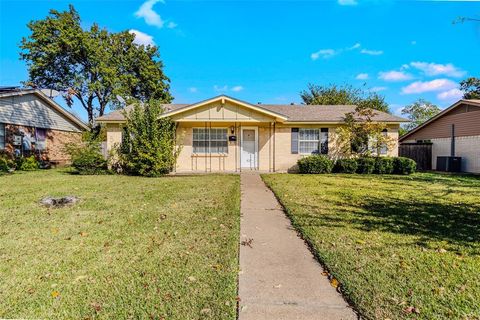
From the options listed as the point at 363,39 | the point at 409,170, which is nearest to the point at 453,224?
the point at 409,170

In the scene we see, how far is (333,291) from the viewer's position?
3.11 metres

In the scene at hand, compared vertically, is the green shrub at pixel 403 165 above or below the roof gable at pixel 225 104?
below

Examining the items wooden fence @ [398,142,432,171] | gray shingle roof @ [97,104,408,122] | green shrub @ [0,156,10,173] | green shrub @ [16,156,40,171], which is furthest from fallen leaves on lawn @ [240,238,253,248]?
wooden fence @ [398,142,432,171]

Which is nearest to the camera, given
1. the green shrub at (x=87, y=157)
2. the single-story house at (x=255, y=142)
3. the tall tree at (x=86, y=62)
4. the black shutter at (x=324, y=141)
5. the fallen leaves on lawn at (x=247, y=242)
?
the fallen leaves on lawn at (x=247, y=242)

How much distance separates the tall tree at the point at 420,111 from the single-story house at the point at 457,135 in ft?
85.0

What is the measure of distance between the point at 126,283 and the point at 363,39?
15551 mm

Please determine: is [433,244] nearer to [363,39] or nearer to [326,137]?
[326,137]

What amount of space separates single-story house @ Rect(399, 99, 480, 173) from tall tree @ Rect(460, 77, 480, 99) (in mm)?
22788

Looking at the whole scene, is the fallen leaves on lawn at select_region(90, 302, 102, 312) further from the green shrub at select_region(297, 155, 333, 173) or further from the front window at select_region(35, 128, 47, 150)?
the front window at select_region(35, 128, 47, 150)

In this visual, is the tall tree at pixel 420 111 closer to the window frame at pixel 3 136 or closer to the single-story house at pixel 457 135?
the single-story house at pixel 457 135

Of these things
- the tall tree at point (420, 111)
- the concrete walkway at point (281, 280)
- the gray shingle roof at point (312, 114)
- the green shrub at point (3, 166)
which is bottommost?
the concrete walkway at point (281, 280)

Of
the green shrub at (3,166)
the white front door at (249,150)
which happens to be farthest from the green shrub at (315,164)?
the green shrub at (3,166)

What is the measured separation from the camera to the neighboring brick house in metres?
16.2

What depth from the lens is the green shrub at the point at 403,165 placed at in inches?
586
